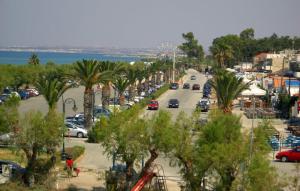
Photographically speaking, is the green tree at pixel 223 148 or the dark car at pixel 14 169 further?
the dark car at pixel 14 169

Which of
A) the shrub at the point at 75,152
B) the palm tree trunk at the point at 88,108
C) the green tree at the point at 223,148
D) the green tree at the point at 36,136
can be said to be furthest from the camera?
the palm tree trunk at the point at 88,108

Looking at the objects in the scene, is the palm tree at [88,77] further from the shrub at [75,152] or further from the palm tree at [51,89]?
the shrub at [75,152]

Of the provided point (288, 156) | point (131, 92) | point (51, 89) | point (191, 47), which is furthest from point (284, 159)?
point (191, 47)

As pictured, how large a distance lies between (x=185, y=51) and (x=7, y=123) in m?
154

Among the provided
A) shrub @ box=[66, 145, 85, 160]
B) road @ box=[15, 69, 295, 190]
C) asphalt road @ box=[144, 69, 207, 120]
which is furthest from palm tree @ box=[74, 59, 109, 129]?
asphalt road @ box=[144, 69, 207, 120]

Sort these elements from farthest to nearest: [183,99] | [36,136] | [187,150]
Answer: [183,99]
[36,136]
[187,150]

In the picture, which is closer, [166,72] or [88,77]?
[88,77]

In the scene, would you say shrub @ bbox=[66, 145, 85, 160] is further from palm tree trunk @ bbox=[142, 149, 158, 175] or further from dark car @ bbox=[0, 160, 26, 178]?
palm tree trunk @ bbox=[142, 149, 158, 175]

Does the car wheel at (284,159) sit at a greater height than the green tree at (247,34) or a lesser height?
lesser

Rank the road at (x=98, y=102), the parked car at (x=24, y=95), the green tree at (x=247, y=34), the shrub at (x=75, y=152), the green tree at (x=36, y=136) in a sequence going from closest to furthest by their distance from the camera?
the green tree at (x=36, y=136) < the road at (x=98, y=102) < the shrub at (x=75, y=152) < the parked car at (x=24, y=95) < the green tree at (x=247, y=34)

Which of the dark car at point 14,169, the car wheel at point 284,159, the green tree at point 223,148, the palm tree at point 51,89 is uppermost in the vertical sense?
the palm tree at point 51,89

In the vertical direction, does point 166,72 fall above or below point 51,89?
above

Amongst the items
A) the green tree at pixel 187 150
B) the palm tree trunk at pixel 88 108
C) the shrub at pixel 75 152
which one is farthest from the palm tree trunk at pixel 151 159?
the palm tree trunk at pixel 88 108

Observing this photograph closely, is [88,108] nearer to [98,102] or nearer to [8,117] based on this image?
[8,117]
